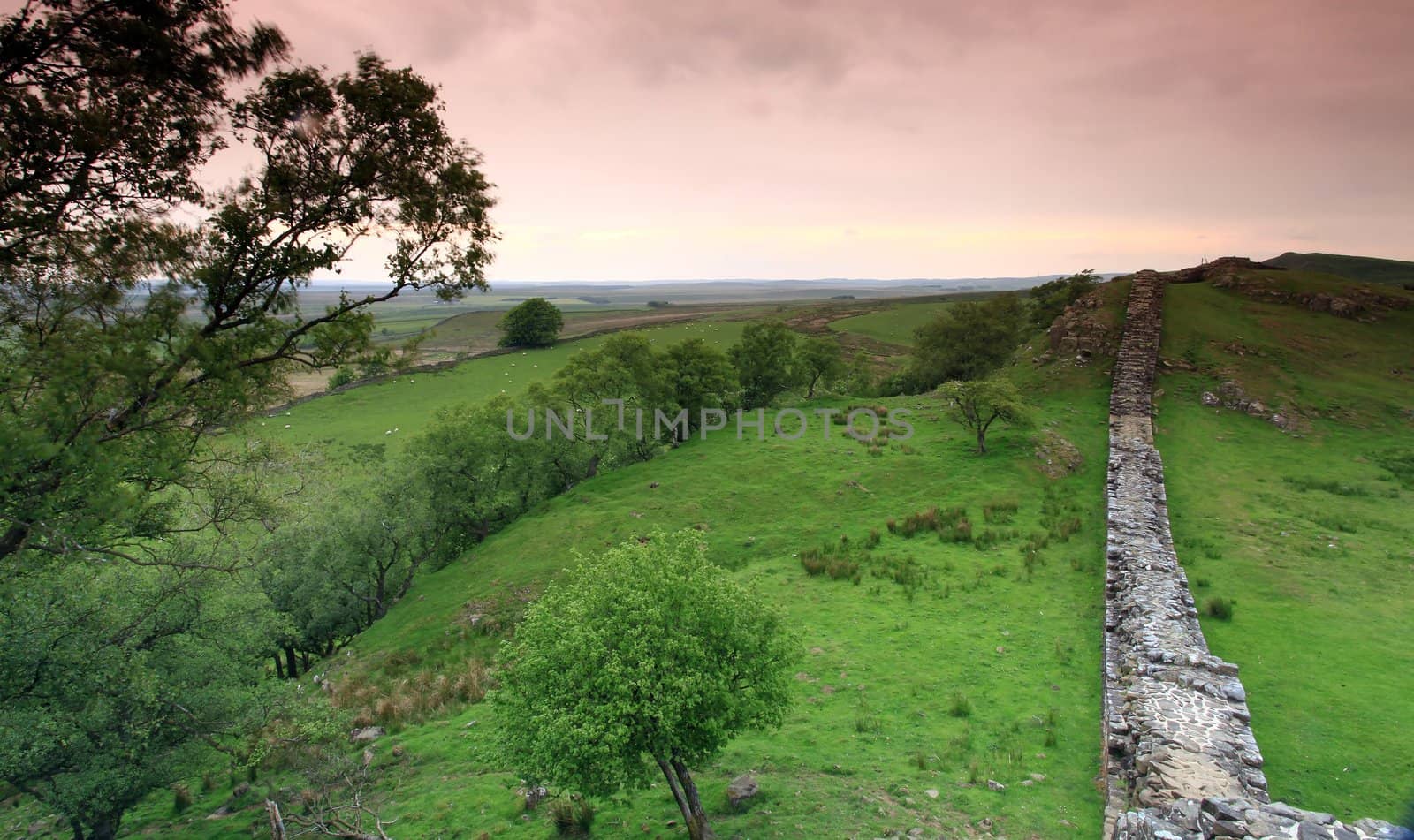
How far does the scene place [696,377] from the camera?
44.0m

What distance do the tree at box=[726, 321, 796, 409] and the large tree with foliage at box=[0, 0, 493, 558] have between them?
4182 cm

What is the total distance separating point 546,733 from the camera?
32.0 ft

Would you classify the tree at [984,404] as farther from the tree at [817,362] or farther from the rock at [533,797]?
the rock at [533,797]

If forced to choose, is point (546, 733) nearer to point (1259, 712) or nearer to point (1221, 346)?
point (1259, 712)

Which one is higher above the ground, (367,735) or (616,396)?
(616,396)

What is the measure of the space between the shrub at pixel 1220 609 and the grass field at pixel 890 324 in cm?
8039

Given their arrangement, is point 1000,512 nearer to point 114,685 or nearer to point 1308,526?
point 1308,526

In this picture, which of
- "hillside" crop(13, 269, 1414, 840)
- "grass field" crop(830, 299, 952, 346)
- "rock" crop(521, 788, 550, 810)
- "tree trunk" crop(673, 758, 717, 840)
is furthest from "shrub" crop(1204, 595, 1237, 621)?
"grass field" crop(830, 299, 952, 346)

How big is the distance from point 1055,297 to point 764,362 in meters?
37.0

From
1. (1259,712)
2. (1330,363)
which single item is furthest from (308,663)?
(1330,363)

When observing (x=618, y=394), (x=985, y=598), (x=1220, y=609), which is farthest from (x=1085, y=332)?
(x=618, y=394)

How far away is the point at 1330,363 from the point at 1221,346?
6.03m

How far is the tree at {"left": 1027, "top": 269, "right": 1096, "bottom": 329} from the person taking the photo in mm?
59656

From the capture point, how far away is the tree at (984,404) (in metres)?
31.8
